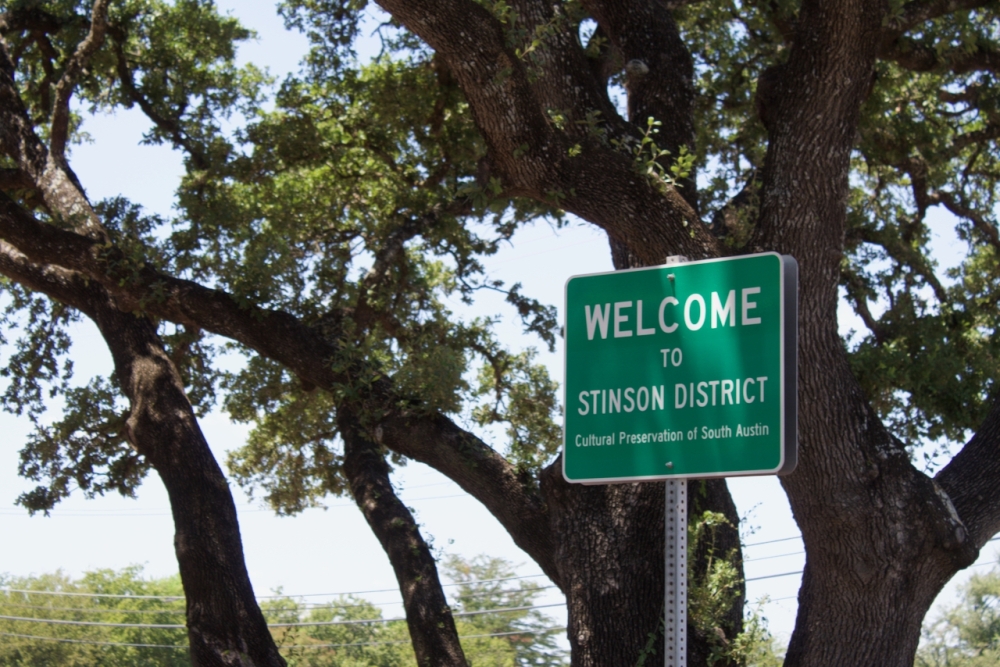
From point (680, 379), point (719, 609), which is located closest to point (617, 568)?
point (719, 609)

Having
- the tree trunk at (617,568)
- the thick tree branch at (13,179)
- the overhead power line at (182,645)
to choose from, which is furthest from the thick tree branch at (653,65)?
the overhead power line at (182,645)

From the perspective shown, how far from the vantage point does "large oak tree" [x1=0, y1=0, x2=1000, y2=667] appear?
660cm

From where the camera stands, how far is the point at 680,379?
115 inches

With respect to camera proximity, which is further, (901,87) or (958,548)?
(901,87)

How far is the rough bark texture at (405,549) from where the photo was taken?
826 cm

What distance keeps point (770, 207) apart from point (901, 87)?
576 cm

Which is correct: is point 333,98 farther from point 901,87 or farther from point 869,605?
point 869,605

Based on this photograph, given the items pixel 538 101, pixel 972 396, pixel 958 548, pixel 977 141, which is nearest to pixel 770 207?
pixel 538 101

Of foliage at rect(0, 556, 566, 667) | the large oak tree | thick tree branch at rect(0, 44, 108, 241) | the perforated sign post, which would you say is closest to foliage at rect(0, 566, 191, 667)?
foliage at rect(0, 556, 566, 667)

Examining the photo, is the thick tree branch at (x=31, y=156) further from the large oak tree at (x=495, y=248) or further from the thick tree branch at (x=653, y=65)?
the thick tree branch at (x=653, y=65)

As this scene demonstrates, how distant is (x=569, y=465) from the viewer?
304 cm

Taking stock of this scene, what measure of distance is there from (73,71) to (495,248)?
4433 mm

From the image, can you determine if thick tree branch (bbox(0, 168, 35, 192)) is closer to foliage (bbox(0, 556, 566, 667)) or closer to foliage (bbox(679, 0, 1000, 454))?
foliage (bbox(679, 0, 1000, 454))

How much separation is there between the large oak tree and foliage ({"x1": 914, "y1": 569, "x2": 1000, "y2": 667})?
14.9 m
